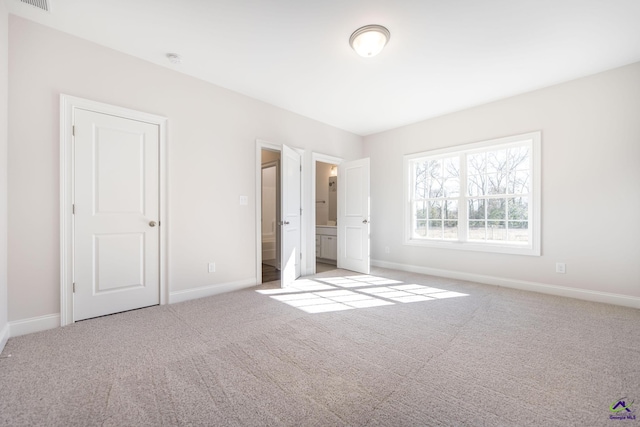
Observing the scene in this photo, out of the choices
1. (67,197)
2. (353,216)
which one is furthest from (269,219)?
(67,197)

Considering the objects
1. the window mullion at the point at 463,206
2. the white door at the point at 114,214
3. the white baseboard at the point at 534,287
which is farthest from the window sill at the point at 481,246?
the white door at the point at 114,214

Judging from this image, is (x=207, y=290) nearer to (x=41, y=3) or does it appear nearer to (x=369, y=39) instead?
(x=41, y=3)

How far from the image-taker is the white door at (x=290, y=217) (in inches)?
156

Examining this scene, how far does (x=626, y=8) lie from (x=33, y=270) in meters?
5.41

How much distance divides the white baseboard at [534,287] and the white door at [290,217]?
208 cm

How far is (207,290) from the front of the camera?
347 cm

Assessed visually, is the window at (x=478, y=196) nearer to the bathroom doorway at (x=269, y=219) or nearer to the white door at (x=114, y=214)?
the bathroom doorway at (x=269, y=219)

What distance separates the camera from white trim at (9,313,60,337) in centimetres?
229

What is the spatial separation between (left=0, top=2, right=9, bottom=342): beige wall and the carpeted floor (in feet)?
1.26

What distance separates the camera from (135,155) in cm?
294

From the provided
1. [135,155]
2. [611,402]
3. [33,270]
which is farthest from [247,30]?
[611,402]

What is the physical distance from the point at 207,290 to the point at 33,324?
152cm

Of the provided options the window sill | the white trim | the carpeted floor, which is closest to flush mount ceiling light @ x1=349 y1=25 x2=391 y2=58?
the carpeted floor

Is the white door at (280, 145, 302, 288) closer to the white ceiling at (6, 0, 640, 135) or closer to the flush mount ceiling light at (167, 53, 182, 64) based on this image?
the white ceiling at (6, 0, 640, 135)
